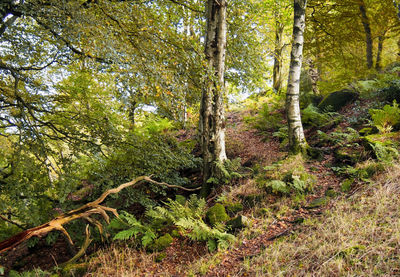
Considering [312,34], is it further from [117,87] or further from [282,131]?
[117,87]

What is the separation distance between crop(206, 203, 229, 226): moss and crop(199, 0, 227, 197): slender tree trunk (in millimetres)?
1179

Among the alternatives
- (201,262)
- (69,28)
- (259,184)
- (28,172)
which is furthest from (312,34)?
(28,172)

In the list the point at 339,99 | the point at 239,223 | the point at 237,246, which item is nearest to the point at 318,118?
the point at 339,99

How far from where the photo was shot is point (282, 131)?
779 centimetres

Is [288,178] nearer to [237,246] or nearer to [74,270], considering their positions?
[237,246]

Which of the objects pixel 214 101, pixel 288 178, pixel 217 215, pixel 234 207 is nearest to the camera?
pixel 217 215

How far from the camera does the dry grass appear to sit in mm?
2453

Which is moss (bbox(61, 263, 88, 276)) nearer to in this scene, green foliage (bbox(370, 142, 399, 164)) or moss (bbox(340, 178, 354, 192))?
moss (bbox(340, 178, 354, 192))

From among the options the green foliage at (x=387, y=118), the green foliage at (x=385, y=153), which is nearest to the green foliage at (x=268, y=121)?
the green foliage at (x=387, y=118)

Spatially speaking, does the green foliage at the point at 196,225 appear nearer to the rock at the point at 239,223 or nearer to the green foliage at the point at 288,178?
the rock at the point at 239,223

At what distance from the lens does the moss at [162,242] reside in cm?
404

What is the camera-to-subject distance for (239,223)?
4.08 m

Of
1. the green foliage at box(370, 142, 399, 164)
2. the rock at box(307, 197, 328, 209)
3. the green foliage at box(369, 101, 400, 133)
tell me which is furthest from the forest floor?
the green foliage at box(369, 101, 400, 133)

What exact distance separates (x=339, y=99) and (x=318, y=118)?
1581mm
